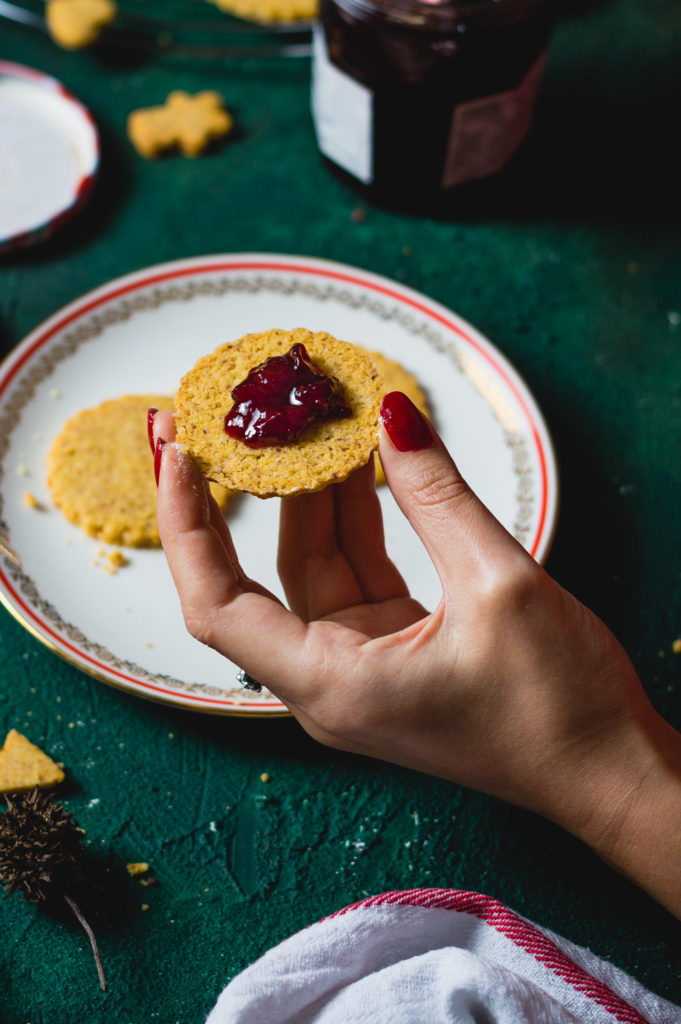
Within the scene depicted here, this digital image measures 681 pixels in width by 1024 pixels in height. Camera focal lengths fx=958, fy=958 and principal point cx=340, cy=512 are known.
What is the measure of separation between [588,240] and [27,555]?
1.73 metres

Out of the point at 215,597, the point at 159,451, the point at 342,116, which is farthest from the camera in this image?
the point at 342,116

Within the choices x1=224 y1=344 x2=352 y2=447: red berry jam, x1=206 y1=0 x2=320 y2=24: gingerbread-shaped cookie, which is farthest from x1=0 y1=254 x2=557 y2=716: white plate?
x1=206 y1=0 x2=320 y2=24: gingerbread-shaped cookie

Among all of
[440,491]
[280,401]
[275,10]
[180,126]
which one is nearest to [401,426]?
[440,491]

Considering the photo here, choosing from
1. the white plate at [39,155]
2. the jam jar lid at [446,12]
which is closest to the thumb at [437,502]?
the jam jar lid at [446,12]

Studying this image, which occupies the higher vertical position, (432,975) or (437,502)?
(437,502)

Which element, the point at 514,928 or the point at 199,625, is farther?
the point at 514,928

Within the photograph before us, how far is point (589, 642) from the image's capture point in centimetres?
142

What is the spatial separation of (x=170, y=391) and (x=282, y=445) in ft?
2.71

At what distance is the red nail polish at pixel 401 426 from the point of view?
1.45 meters

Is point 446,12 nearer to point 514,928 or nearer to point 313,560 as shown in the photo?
point 313,560

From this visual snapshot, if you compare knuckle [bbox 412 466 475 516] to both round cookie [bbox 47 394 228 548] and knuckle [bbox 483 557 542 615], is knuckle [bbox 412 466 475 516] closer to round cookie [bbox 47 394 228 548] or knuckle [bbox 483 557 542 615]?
knuckle [bbox 483 557 542 615]

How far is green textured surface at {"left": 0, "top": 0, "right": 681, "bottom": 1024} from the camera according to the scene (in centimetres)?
172

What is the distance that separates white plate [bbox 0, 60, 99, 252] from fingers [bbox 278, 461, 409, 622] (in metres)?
1.24

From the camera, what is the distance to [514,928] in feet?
5.46
